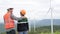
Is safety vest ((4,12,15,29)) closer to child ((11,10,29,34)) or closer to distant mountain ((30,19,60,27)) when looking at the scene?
child ((11,10,29,34))

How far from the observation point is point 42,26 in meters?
6.55

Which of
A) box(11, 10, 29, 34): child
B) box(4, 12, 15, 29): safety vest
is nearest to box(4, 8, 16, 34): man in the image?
box(4, 12, 15, 29): safety vest

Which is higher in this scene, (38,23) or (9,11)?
(9,11)

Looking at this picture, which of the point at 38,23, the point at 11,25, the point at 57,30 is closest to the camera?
the point at 11,25

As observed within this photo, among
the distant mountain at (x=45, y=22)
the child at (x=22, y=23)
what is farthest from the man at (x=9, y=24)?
the distant mountain at (x=45, y=22)

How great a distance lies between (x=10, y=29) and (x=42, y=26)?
2.16 metres

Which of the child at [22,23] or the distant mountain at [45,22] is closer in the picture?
the child at [22,23]

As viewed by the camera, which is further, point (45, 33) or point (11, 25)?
point (45, 33)

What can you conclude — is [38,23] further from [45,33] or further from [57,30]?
[57,30]

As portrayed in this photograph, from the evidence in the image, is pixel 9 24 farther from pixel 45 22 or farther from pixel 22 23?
pixel 45 22

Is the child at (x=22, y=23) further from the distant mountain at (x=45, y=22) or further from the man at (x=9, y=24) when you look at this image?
the distant mountain at (x=45, y=22)

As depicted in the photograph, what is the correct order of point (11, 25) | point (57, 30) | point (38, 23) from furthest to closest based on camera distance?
1. point (57, 30)
2. point (38, 23)
3. point (11, 25)

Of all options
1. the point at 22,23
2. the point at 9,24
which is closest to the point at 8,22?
the point at 9,24

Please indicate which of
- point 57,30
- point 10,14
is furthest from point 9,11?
point 57,30
